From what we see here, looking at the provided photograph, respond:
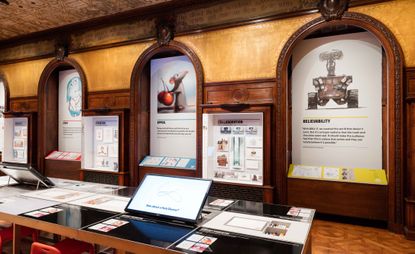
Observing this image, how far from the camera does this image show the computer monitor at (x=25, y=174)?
3176 mm

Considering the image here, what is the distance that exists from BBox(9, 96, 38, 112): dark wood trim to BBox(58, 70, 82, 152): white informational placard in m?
0.57

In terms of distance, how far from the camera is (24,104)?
7449 mm

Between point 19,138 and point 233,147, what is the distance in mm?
5801

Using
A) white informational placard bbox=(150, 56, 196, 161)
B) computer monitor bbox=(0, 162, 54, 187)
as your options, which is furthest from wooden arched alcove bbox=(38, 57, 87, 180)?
computer monitor bbox=(0, 162, 54, 187)

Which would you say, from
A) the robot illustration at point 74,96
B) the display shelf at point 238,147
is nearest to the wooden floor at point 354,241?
the display shelf at point 238,147

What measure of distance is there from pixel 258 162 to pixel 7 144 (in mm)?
6555

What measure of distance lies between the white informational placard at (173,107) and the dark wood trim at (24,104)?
3.29 m

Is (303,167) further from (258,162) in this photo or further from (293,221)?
(293,221)

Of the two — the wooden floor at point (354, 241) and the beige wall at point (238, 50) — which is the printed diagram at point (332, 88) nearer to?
the beige wall at point (238, 50)

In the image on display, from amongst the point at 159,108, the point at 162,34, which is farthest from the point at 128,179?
the point at 162,34

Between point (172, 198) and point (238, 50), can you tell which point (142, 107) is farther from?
point (172, 198)

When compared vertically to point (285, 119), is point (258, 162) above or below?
below

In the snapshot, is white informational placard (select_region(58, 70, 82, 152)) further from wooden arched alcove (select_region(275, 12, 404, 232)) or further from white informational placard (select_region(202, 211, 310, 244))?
white informational placard (select_region(202, 211, 310, 244))

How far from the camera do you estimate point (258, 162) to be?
178 inches
